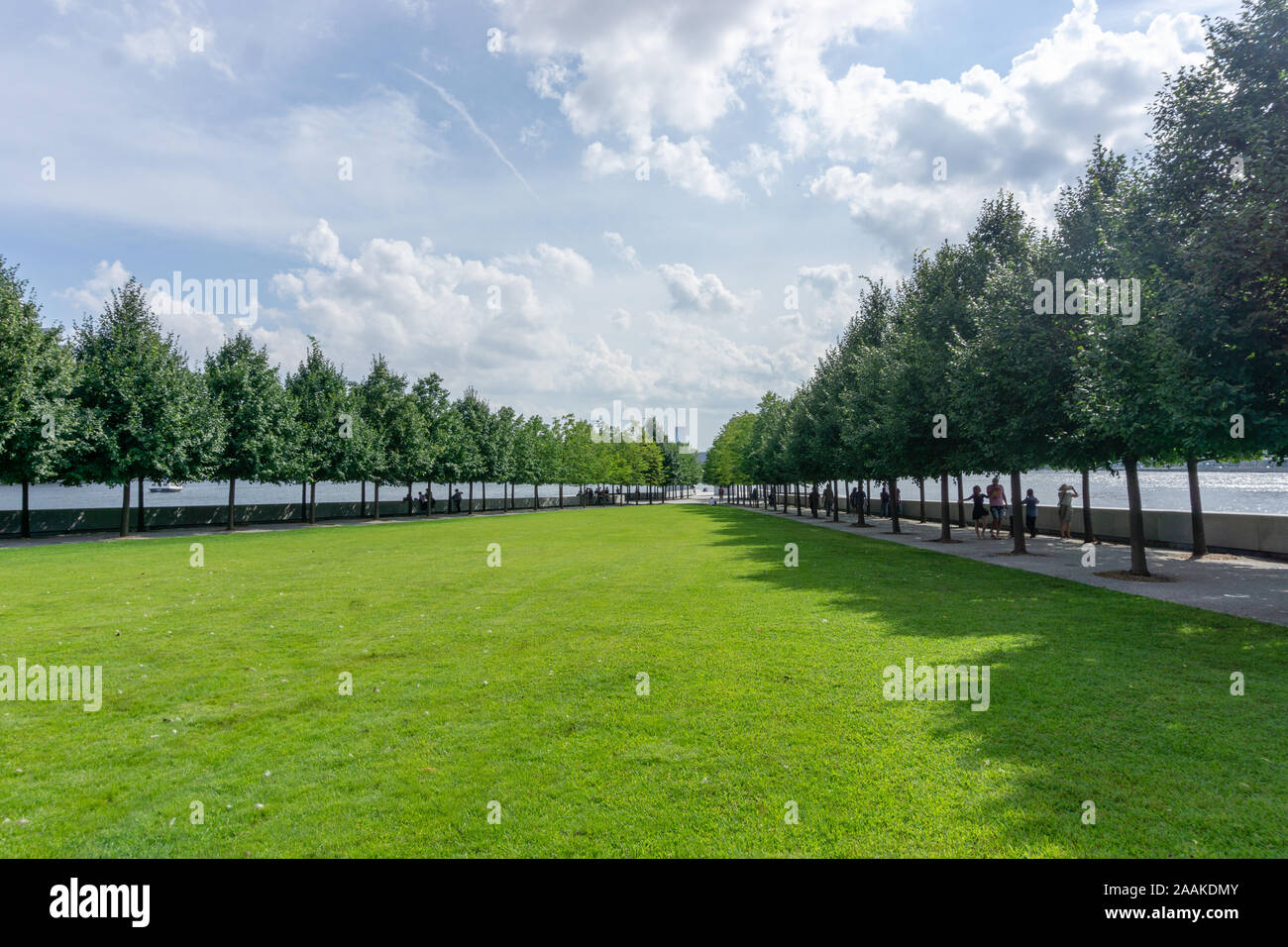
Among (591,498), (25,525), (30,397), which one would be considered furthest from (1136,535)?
(591,498)

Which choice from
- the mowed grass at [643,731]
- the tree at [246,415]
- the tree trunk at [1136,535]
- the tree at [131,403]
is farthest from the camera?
the tree at [246,415]

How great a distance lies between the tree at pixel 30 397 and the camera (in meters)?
29.9

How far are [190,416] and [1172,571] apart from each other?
4610 cm

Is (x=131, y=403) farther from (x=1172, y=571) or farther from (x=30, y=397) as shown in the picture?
(x=1172, y=571)

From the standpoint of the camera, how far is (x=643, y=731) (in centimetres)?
680

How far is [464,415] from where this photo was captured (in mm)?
72000

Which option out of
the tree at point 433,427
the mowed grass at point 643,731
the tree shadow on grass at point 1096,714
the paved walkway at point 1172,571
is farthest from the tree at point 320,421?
the tree shadow on grass at point 1096,714

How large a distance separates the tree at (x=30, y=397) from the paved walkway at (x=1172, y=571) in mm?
39394

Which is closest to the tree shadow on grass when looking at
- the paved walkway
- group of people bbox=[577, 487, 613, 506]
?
the paved walkway

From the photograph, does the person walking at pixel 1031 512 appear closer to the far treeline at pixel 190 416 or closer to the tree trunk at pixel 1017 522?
the tree trunk at pixel 1017 522

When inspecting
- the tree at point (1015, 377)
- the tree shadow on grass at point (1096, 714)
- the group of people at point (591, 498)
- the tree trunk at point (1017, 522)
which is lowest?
the group of people at point (591, 498)

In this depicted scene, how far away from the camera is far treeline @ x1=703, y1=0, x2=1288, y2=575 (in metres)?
12.8
